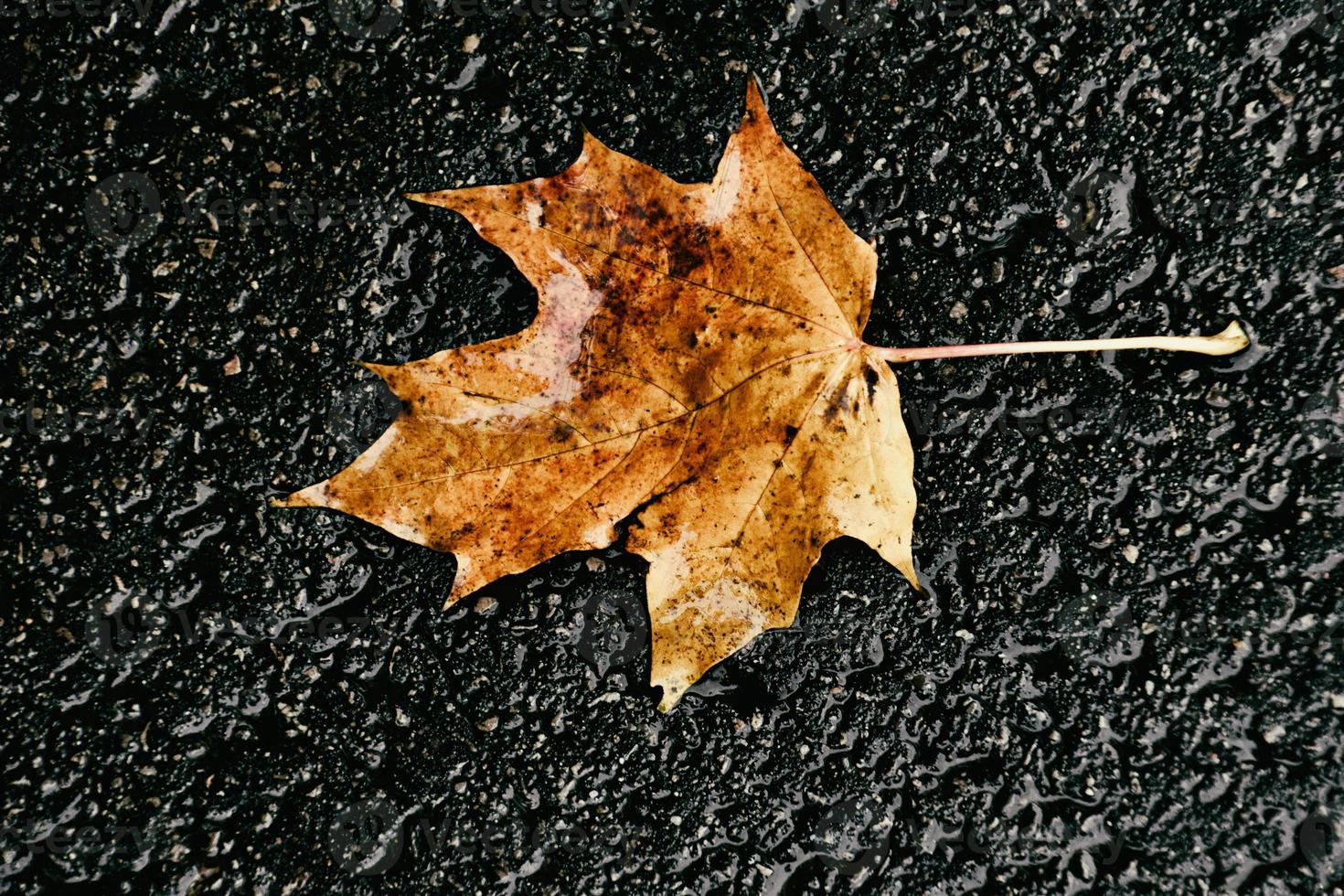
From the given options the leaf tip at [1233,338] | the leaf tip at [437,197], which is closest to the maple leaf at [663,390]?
the leaf tip at [437,197]

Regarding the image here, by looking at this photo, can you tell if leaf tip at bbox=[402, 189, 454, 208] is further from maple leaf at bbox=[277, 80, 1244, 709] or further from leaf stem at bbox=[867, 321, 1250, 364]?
leaf stem at bbox=[867, 321, 1250, 364]

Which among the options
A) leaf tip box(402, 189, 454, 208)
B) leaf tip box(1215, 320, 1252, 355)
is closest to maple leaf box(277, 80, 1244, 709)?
leaf tip box(402, 189, 454, 208)

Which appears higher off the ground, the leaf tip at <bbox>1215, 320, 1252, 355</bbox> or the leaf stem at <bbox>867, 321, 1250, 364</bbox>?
the leaf stem at <bbox>867, 321, 1250, 364</bbox>

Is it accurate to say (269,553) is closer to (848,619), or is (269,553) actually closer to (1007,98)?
(848,619)

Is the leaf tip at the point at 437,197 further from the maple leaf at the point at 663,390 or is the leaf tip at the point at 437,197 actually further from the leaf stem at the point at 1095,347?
the leaf stem at the point at 1095,347

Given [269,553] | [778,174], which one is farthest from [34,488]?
[778,174]

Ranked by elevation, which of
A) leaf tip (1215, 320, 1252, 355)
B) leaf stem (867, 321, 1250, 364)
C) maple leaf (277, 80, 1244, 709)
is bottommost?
leaf tip (1215, 320, 1252, 355)

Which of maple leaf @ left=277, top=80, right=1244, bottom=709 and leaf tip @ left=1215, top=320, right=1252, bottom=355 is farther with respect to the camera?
leaf tip @ left=1215, top=320, right=1252, bottom=355
